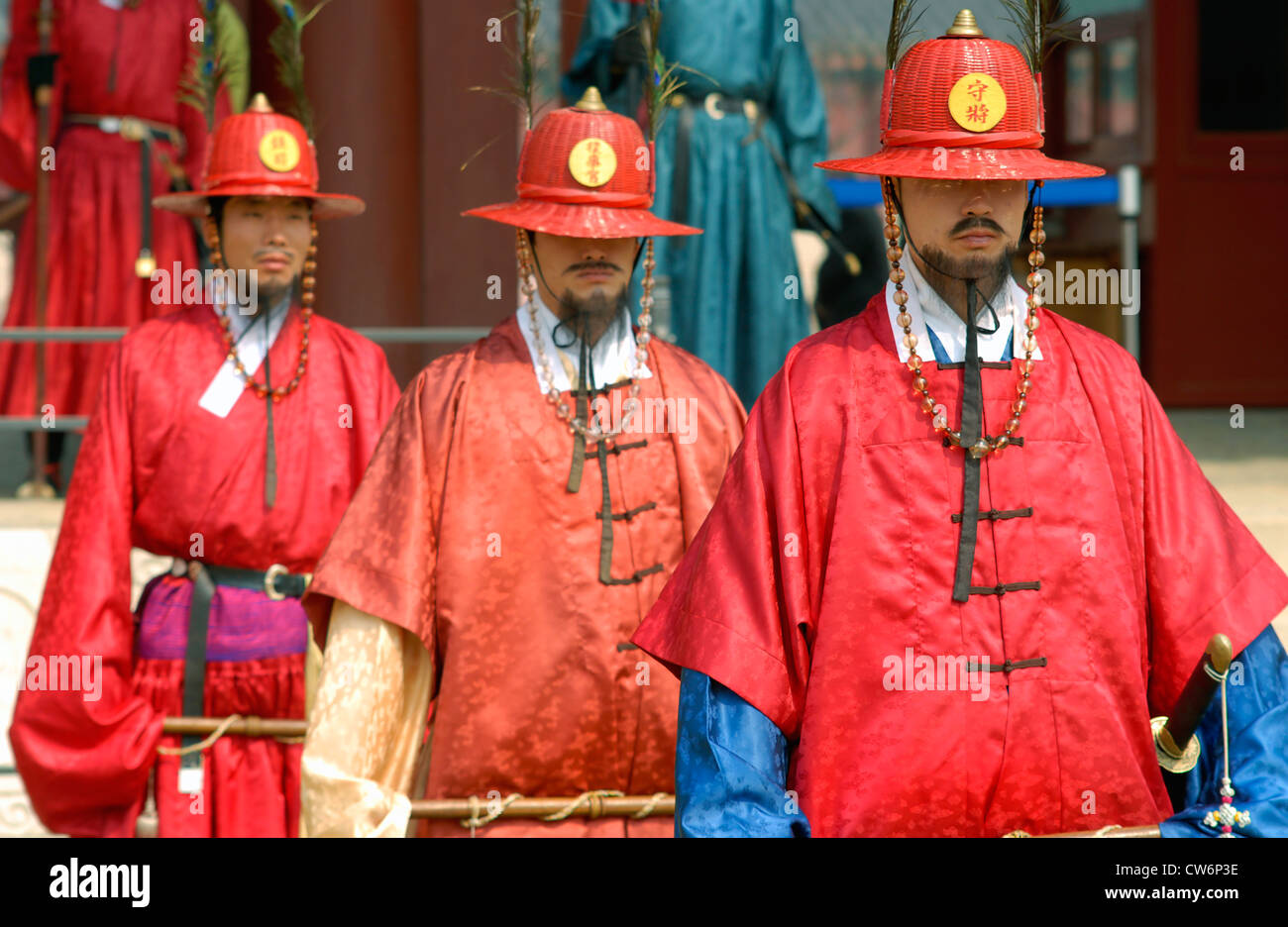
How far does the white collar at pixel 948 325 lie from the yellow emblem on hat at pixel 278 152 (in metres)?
2.06

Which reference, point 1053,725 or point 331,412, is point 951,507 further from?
point 331,412

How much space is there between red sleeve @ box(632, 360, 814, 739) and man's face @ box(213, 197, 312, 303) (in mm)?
1957

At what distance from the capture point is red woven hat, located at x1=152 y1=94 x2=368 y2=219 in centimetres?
429

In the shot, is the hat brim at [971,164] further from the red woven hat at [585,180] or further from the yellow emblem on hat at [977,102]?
the red woven hat at [585,180]

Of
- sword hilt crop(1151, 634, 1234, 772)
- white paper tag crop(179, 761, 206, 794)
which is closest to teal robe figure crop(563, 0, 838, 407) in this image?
white paper tag crop(179, 761, 206, 794)

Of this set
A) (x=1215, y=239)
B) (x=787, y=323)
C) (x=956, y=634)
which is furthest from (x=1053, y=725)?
(x=1215, y=239)

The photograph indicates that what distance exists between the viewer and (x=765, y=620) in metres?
2.55

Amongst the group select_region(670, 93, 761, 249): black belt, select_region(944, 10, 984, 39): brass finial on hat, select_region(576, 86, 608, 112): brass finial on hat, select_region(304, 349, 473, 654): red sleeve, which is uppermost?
select_region(670, 93, 761, 249): black belt

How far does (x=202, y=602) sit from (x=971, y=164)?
2263 mm

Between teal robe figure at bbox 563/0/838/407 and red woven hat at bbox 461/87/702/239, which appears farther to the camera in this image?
teal robe figure at bbox 563/0/838/407

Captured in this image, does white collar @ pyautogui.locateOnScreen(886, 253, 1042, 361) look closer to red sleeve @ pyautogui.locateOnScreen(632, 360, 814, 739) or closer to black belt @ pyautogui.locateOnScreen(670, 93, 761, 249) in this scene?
red sleeve @ pyautogui.locateOnScreen(632, 360, 814, 739)

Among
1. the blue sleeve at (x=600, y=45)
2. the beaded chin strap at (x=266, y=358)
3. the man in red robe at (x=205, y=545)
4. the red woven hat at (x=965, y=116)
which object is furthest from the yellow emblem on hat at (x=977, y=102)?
the blue sleeve at (x=600, y=45)

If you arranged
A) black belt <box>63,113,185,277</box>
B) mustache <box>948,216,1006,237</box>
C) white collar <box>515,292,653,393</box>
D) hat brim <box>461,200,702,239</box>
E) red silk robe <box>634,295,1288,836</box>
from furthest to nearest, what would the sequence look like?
1. black belt <box>63,113,185,277</box>
2. white collar <box>515,292,653,393</box>
3. hat brim <box>461,200,702,239</box>
4. mustache <box>948,216,1006,237</box>
5. red silk robe <box>634,295,1288,836</box>
